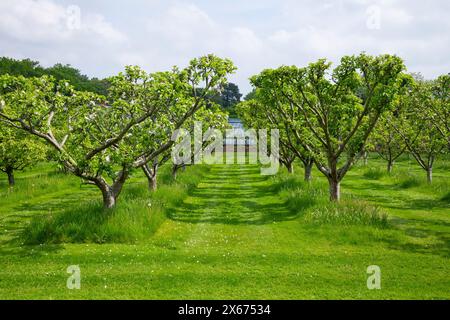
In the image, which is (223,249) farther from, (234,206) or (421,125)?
(421,125)

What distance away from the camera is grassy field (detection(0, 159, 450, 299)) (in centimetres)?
998

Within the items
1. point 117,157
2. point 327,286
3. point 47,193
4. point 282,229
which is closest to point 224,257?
point 327,286

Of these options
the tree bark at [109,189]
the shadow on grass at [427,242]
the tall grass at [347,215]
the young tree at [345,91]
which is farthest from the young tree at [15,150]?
the shadow on grass at [427,242]

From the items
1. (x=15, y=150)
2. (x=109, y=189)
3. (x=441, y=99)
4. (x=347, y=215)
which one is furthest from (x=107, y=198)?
(x=441, y=99)

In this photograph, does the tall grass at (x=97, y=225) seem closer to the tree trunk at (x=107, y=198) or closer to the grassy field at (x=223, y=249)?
the grassy field at (x=223, y=249)

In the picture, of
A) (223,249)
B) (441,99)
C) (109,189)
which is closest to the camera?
(223,249)

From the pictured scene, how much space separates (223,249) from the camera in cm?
1339

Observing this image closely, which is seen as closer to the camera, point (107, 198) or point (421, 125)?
point (107, 198)

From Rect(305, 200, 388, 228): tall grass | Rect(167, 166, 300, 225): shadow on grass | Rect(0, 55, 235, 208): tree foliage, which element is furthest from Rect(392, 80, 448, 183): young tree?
Rect(0, 55, 235, 208): tree foliage

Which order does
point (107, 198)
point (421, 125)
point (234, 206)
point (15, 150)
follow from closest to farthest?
point (107, 198) → point (234, 206) → point (15, 150) → point (421, 125)

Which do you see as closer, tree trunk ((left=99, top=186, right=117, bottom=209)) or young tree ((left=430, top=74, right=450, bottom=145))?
tree trunk ((left=99, top=186, right=117, bottom=209))

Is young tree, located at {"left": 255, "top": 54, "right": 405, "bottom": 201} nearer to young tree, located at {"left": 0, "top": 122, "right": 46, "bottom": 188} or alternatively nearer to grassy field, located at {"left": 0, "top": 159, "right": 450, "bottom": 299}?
grassy field, located at {"left": 0, "top": 159, "right": 450, "bottom": 299}

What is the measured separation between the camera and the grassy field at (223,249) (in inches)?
393
